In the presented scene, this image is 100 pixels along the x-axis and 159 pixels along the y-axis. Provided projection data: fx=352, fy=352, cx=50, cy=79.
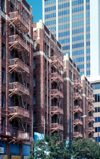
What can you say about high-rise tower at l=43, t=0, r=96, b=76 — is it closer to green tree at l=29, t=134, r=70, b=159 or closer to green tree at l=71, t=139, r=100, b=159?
green tree at l=71, t=139, r=100, b=159

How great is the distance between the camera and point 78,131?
8300cm

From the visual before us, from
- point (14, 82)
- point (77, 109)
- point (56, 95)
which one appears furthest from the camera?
point (77, 109)

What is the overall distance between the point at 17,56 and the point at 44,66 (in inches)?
432

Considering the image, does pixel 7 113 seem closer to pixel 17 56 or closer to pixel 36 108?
pixel 17 56

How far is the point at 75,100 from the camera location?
84688 millimetres

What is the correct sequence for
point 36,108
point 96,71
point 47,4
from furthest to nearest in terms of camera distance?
point 47,4, point 96,71, point 36,108

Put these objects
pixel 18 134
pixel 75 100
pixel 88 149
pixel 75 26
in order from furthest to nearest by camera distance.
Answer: pixel 75 26, pixel 75 100, pixel 88 149, pixel 18 134

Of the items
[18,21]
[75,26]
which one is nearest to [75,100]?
[18,21]

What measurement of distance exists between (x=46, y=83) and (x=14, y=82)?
16520 mm

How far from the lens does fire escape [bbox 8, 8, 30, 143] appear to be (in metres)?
46.8

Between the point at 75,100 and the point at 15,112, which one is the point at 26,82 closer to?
the point at 15,112

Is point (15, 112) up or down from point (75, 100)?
down

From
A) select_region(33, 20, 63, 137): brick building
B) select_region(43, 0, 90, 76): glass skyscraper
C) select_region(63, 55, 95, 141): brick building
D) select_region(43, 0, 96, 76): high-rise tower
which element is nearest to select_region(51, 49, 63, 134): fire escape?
select_region(33, 20, 63, 137): brick building

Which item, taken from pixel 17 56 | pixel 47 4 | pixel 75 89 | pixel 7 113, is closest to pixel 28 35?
pixel 17 56
